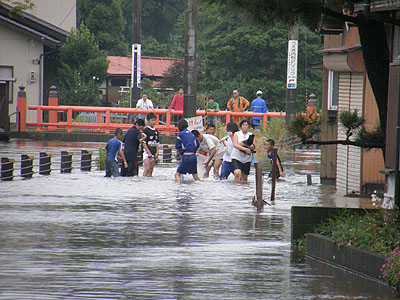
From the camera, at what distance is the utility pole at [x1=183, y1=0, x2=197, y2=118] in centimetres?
2600

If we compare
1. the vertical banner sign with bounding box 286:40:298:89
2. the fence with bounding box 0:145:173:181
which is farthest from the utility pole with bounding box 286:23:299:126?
the fence with bounding box 0:145:173:181

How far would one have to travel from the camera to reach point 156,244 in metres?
11.6

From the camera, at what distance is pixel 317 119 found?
39.1 feet

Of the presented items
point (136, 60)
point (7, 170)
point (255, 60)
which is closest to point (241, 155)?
point (7, 170)

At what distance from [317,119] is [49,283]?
14.9ft

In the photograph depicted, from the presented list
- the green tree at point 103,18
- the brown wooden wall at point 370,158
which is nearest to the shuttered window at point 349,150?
the brown wooden wall at point 370,158

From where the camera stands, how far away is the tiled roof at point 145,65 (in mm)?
65625

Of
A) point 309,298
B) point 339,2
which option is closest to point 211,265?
point 309,298

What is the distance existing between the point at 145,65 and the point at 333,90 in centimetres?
5051

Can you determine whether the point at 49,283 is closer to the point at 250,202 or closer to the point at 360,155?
the point at 250,202

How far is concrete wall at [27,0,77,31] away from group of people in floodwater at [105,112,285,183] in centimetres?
2528

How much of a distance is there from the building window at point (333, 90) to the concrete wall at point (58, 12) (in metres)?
28.3

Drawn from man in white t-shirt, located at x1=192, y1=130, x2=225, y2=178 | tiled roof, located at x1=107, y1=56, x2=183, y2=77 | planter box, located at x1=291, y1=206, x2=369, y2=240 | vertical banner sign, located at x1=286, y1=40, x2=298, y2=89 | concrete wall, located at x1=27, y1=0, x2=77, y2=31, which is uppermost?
concrete wall, located at x1=27, y1=0, x2=77, y2=31

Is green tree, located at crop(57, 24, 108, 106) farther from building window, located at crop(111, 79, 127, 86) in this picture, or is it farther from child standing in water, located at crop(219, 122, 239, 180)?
building window, located at crop(111, 79, 127, 86)
